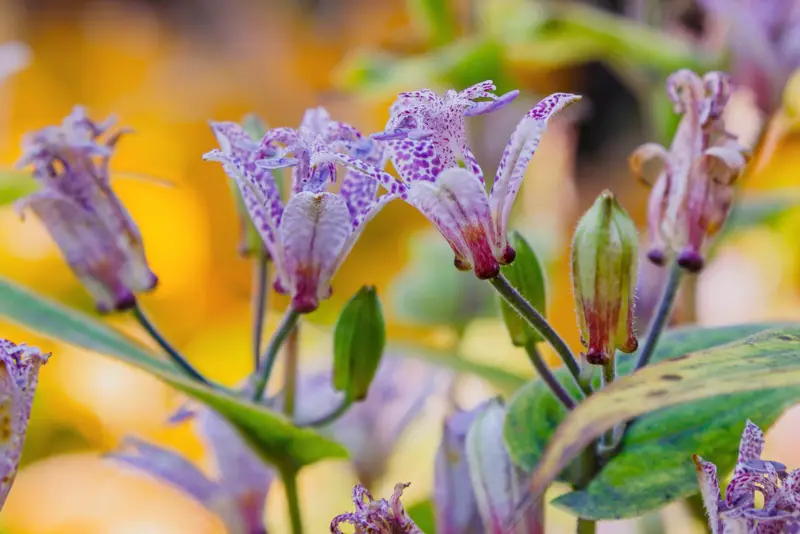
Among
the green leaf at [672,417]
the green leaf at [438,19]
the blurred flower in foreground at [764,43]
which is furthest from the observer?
the green leaf at [438,19]

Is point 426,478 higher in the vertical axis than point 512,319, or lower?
lower

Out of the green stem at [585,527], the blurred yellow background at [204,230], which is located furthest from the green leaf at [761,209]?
the green stem at [585,527]

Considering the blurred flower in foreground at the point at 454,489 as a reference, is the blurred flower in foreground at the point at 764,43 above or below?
above

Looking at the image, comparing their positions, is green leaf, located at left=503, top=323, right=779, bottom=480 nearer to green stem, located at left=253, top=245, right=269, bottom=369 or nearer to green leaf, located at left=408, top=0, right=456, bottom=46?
green stem, located at left=253, top=245, right=269, bottom=369

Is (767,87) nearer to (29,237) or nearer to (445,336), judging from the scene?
(445,336)

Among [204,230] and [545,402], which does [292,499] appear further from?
[204,230]

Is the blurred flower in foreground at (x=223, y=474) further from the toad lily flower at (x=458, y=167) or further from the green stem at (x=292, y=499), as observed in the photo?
the toad lily flower at (x=458, y=167)

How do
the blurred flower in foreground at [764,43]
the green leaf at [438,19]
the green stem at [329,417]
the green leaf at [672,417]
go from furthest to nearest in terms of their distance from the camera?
the green leaf at [438,19] → the blurred flower in foreground at [764,43] → the green stem at [329,417] → the green leaf at [672,417]

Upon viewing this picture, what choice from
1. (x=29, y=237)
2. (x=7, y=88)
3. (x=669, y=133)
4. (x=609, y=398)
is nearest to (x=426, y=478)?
(x=669, y=133)
